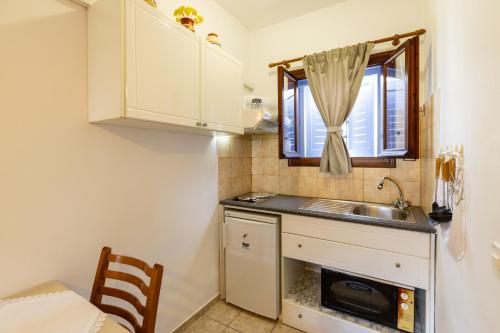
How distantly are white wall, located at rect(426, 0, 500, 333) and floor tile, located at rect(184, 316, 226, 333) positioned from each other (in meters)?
1.45

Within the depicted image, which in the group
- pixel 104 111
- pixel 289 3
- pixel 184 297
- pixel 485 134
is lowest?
pixel 184 297

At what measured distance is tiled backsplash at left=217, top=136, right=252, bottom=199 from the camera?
84.9 inches

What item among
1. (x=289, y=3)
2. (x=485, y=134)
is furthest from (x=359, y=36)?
(x=485, y=134)

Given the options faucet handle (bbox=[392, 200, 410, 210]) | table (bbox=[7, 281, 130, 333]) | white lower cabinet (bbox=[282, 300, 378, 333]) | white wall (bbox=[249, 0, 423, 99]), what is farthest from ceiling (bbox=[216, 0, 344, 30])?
white lower cabinet (bbox=[282, 300, 378, 333])

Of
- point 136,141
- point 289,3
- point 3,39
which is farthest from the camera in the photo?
point 289,3

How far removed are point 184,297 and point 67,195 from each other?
1147 millimetres

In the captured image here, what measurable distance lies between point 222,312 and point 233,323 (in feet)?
0.54

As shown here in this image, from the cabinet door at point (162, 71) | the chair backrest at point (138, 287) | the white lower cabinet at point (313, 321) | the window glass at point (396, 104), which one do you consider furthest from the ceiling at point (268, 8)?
the white lower cabinet at point (313, 321)

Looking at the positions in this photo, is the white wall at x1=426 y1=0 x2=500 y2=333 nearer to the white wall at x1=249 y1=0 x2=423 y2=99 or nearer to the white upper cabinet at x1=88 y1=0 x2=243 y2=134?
the white wall at x1=249 y1=0 x2=423 y2=99

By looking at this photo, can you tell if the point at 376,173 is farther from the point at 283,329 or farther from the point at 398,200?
the point at 283,329

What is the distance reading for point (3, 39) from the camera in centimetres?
95

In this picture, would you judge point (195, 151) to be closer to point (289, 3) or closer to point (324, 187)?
point (324, 187)

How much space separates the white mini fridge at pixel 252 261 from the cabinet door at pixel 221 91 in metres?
0.77

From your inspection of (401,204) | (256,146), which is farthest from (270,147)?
(401,204)
